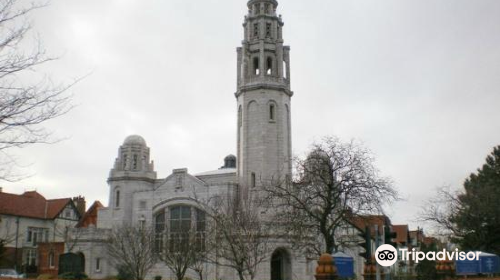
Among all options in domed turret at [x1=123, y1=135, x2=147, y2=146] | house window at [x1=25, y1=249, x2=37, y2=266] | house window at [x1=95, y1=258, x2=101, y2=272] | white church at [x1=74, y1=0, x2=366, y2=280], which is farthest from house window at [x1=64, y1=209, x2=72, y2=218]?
domed turret at [x1=123, y1=135, x2=147, y2=146]

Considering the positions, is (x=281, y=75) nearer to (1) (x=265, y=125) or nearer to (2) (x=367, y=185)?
(1) (x=265, y=125)

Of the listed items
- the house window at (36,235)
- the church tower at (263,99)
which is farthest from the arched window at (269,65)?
the house window at (36,235)

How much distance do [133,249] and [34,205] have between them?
31544 mm

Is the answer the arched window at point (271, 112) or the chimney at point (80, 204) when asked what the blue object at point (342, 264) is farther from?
the chimney at point (80, 204)

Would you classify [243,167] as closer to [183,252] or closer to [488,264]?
[183,252]

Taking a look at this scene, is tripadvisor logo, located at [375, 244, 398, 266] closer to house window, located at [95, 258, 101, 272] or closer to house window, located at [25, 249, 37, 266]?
house window, located at [95, 258, 101, 272]

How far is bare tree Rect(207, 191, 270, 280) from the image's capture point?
37.8 metres

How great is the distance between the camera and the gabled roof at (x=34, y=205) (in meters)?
69.4

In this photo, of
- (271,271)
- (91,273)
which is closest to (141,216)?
(91,273)

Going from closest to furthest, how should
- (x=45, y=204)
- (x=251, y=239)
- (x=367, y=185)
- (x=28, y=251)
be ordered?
1. (x=367, y=185)
2. (x=251, y=239)
3. (x=28, y=251)
4. (x=45, y=204)

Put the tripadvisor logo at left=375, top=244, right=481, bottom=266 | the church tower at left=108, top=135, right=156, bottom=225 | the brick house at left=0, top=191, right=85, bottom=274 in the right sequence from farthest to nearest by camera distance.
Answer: the brick house at left=0, top=191, right=85, bottom=274
the church tower at left=108, top=135, right=156, bottom=225
the tripadvisor logo at left=375, top=244, right=481, bottom=266

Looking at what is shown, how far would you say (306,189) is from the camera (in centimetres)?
3441

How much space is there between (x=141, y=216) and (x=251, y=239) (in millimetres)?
24806

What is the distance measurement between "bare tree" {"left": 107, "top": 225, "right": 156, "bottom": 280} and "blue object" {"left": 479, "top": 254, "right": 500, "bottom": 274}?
26.3 meters
